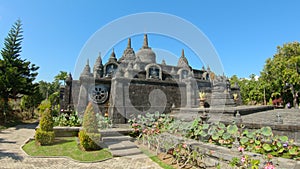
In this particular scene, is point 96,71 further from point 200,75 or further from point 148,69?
point 200,75

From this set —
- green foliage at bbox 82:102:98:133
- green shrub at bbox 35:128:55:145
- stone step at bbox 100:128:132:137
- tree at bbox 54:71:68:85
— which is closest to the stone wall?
stone step at bbox 100:128:132:137

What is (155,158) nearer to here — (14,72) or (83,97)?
(83,97)

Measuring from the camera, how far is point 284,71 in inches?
877

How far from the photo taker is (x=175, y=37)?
9352 mm

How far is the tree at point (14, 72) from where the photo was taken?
13.9 m

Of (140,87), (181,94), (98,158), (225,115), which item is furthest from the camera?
(181,94)

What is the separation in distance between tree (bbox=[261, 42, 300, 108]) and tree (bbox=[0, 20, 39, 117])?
3032cm

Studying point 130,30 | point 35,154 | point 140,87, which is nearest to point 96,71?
point 140,87

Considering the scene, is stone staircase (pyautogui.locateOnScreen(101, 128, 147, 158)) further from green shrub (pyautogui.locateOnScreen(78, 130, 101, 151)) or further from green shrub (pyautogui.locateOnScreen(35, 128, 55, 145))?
green shrub (pyautogui.locateOnScreen(35, 128, 55, 145))

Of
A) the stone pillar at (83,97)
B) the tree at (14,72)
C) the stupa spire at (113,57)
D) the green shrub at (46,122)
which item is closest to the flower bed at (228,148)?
the green shrub at (46,122)

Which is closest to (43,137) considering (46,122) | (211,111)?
(46,122)

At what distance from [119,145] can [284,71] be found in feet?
83.0

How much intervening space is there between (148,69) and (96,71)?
9.75m

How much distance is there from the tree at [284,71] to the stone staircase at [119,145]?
79.9 feet
